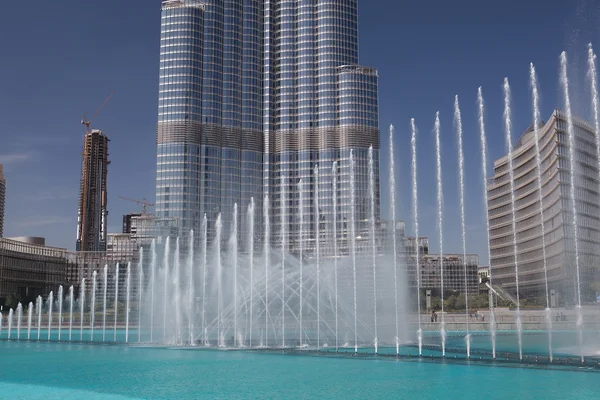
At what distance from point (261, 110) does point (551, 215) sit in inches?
2974

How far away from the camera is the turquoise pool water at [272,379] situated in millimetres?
25406

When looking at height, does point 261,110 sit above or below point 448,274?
above

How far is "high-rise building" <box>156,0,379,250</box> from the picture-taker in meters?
152

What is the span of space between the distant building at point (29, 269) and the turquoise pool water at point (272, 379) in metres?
101

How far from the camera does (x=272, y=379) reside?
1155 inches

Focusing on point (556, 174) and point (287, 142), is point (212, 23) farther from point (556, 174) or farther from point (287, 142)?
point (556, 174)

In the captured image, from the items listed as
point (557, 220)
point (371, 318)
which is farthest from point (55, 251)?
point (371, 318)

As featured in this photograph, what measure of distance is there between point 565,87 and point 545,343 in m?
18.0

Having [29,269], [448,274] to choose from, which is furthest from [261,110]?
[448,274]

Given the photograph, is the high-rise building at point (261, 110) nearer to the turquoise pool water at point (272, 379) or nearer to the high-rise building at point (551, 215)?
the high-rise building at point (551, 215)

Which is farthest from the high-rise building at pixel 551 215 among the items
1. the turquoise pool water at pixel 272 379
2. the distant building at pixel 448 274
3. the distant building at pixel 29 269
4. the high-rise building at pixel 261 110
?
the distant building at pixel 29 269

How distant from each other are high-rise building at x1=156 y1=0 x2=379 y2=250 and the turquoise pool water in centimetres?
11229

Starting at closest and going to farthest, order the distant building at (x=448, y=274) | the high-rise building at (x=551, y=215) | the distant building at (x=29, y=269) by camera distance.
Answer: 1. the high-rise building at (x=551, y=215)
2. the distant building at (x=29, y=269)
3. the distant building at (x=448, y=274)

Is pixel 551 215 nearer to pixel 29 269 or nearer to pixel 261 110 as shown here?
pixel 261 110
